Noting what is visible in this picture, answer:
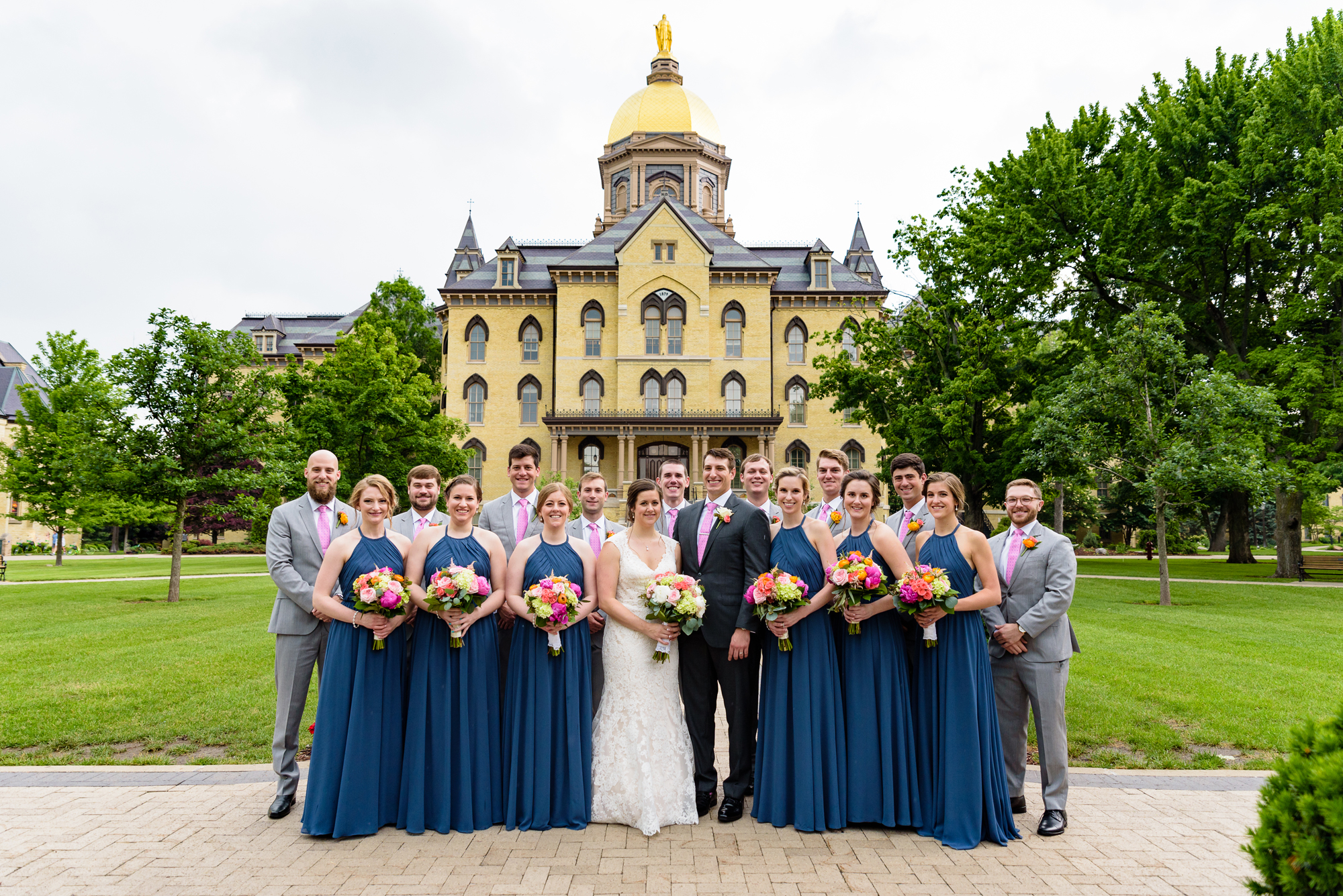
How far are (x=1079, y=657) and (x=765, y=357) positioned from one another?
1353 inches

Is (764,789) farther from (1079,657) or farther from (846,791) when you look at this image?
(1079,657)

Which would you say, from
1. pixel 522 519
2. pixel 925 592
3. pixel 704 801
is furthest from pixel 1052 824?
pixel 522 519

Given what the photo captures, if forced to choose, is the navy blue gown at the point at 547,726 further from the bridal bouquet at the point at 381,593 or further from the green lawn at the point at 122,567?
the green lawn at the point at 122,567

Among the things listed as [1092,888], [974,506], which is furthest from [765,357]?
[1092,888]

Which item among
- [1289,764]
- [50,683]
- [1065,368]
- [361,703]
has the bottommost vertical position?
[50,683]

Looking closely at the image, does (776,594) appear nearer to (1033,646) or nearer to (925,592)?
(925,592)

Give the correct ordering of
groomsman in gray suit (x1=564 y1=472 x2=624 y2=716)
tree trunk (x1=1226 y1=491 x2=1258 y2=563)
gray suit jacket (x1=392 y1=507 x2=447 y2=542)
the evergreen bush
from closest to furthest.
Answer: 1. the evergreen bush
2. groomsman in gray suit (x1=564 y1=472 x2=624 y2=716)
3. gray suit jacket (x1=392 y1=507 x2=447 y2=542)
4. tree trunk (x1=1226 y1=491 x2=1258 y2=563)

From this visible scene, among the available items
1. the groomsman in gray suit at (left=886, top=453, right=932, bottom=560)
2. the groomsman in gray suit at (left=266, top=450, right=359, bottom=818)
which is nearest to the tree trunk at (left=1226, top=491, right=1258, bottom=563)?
the groomsman in gray suit at (left=886, top=453, right=932, bottom=560)

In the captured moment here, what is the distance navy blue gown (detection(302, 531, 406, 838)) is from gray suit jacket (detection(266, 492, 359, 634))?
0.52 meters

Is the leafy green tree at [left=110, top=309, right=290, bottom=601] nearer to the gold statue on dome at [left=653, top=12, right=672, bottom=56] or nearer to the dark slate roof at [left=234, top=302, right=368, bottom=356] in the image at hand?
the dark slate roof at [left=234, top=302, right=368, bottom=356]

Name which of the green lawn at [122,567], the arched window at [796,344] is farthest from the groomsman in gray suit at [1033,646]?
the arched window at [796,344]

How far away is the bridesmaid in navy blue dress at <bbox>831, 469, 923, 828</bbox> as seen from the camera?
17.3ft

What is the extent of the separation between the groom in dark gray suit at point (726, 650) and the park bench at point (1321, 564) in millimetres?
27687

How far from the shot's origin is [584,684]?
554cm
